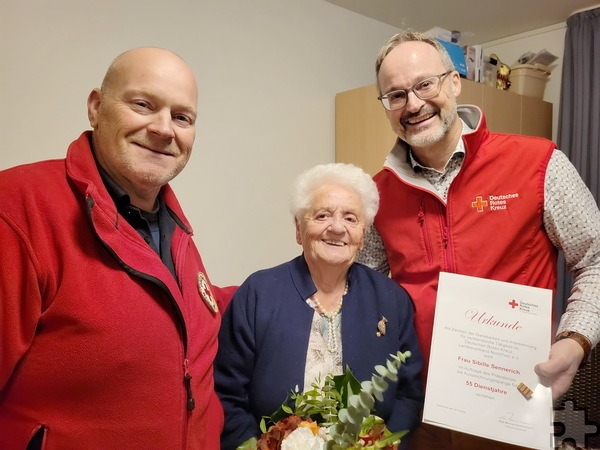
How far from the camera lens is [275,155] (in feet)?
9.66

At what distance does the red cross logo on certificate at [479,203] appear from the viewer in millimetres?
1471

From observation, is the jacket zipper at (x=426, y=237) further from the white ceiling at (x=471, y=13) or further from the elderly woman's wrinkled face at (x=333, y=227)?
the white ceiling at (x=471, y=13)

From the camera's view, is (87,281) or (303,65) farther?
(303,65)

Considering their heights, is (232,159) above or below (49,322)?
above

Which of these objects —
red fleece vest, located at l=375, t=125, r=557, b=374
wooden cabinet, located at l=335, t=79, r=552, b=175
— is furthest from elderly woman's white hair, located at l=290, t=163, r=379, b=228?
wooden cabinet, located at l=335, t=79, r=552, b=175

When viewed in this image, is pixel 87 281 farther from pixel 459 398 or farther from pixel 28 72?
pixel 28 72

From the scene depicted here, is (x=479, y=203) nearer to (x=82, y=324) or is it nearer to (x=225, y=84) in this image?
(x=82, y=324)

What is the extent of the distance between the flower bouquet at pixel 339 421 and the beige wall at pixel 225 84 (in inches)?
65.6

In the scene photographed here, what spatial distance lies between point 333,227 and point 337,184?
0.49 ft

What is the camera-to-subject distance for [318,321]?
4.52 feet

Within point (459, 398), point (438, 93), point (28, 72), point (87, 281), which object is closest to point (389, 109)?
point (438, 93)

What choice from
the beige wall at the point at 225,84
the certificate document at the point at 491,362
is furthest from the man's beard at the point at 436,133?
the beige wall at the point at 225,84

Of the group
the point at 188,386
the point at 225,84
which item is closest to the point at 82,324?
the point at 188,386

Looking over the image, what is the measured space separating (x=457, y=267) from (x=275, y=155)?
1677 mm
